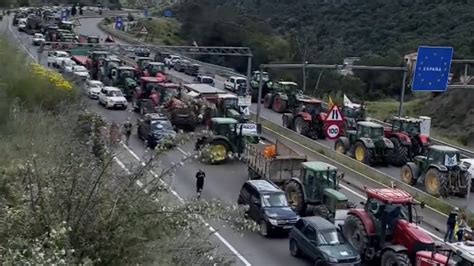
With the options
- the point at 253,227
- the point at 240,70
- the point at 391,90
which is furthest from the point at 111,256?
the point at 240,70

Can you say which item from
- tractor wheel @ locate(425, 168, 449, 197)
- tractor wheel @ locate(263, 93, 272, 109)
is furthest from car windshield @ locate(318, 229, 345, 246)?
tractor wheel @ locate(263, 93, 272, 109)

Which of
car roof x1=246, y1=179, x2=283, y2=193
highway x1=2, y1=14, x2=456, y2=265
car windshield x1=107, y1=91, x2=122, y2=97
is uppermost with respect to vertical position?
car roof x1=246, y1=179, x2=283, y2=193

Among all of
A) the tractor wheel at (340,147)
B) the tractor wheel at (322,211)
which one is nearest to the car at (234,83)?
the tractor wheel at (340,147)

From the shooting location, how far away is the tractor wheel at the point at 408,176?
27.0 meters

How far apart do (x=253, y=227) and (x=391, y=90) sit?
57.0 m

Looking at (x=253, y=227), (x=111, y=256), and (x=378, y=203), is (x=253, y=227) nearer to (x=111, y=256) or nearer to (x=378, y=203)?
(x=111, y=256)

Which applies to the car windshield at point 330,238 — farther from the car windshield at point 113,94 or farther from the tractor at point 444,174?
the car windshield at point 113,94

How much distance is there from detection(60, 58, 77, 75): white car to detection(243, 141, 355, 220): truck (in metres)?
24.4

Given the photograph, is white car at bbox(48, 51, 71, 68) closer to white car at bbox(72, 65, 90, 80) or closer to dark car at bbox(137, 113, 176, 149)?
white car at bbox(72, 65, 90, 80)

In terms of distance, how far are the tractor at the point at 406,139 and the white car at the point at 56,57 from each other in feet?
91.8

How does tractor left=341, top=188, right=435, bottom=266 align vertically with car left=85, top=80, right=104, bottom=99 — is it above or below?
above

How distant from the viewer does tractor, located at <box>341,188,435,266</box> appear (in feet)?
56.5

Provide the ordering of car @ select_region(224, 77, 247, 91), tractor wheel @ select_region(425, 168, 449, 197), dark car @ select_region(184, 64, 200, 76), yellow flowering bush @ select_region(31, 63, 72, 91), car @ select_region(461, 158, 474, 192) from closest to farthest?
tractor wheel @ select_region(425, 168, 449, 197)
car @ select_region(461, 158, 474, 192)
yellow flowering bush @ select_region(31, 63, 72, 91)
car @ select_region(224, 77, 247, 91)
dark car @ select_region(184, 64, 200, 76)

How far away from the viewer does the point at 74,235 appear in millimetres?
9094
